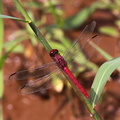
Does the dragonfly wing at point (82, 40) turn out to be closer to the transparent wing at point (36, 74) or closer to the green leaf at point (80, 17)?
the transparent wing at point (36, 74)

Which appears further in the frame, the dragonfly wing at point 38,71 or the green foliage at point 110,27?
the green foliage at point 110,27

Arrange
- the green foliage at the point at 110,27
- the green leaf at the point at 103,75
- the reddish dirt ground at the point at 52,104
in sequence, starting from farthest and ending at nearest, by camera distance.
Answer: the green foliage at the point at 110,27
the reddish dirt ground at the point at 52,104
the green leaf at the point at 103,75

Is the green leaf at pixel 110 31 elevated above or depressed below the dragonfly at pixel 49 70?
below

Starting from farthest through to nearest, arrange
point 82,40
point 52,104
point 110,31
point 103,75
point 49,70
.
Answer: point 110,31
point 52,104
point 82,40
point 49,70
point 103,75

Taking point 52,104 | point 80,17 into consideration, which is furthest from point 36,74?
point 80,17

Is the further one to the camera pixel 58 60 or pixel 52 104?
pixel 52 104

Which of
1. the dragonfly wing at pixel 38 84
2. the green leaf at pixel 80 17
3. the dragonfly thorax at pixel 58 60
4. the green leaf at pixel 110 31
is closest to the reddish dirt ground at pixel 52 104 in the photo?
the green leaf at pixel 110 31

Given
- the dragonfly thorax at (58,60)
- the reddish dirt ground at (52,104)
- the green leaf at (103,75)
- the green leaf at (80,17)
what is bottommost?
the reddish dirt ground at (52,104)

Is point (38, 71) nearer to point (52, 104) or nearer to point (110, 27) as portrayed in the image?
point (52, 104)

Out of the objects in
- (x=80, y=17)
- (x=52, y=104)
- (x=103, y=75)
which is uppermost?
(x=103, y=75)
